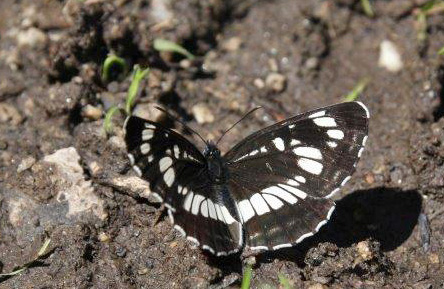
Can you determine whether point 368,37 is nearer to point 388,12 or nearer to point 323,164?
point 388,12

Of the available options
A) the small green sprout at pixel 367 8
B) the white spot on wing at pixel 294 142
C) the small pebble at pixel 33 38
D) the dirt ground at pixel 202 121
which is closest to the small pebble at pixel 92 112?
the dirt ground at pixel 202 121

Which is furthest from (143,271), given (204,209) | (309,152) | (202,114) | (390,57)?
(390,57)

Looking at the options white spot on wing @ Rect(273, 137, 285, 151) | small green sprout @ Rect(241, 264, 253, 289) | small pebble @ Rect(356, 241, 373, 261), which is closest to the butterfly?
white spot on wing @ Rect(273, 137, 285, 151)

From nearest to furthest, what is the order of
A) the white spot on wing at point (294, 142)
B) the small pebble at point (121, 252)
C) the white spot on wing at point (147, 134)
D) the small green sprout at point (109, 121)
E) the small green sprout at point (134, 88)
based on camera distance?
the white spot on wing at point (147, 134), the white spot on wing at point (294, 142), the small pebble at point (121, 252), the small green sprout at point (109, 121), the small green sprout at point (134, 88)

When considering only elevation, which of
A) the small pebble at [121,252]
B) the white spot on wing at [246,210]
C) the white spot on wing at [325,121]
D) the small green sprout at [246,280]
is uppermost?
the white spot on wing at [325,121]

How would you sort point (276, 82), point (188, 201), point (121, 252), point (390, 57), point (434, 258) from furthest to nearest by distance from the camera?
1. point (390, 57)
2. point (276, 82)
3. point (434, 258)
4. point (121, 252)
5. point (188, 201)

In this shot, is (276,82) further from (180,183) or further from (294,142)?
(180,183)

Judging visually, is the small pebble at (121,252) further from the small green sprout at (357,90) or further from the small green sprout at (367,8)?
the small green sprout at (367,8)

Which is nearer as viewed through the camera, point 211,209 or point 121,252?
point 211,209
